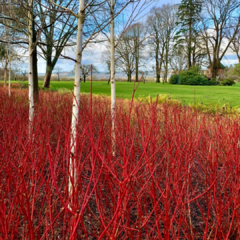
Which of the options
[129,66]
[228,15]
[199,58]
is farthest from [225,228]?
[199,58]

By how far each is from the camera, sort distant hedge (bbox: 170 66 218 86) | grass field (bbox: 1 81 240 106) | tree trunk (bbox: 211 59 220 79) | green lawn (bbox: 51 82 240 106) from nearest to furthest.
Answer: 1. grass field (bbox: 1 81 240 106)
2. green lawn (bbox: 51 82 240 106)
3. distant hedge (bbox: 170 66 218 86)
4. tree trunk (bbox: 211 59 220 79)

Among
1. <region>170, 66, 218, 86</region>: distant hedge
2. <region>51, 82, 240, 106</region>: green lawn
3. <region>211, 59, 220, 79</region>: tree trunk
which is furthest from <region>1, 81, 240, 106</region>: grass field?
<region>211, 59, 220, 79</region>: tree trunk

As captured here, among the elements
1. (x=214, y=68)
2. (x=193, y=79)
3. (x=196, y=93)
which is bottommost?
(x=196, y=93)

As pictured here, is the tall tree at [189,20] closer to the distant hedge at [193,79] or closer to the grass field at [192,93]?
the distant hedge at [193,79]

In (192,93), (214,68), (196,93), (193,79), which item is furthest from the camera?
(214,68)

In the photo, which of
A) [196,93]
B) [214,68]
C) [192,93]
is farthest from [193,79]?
[196,93]

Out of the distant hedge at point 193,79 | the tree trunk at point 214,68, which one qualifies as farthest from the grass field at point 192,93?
the tree trunk at point 214,68

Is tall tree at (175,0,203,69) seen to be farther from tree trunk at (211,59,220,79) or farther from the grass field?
the grass field

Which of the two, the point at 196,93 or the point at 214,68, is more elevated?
the point at 214,68

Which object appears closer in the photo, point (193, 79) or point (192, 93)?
point (192, 93)

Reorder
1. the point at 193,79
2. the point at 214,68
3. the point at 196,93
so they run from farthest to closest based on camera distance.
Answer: the point at 214,68
the point at 193,79
the point at 196,93

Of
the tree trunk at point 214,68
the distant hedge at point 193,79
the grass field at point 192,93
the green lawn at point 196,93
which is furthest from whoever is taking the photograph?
the tree trunk at point 214,68

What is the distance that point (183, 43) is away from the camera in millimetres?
33281

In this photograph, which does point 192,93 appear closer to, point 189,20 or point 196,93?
point 196,93
